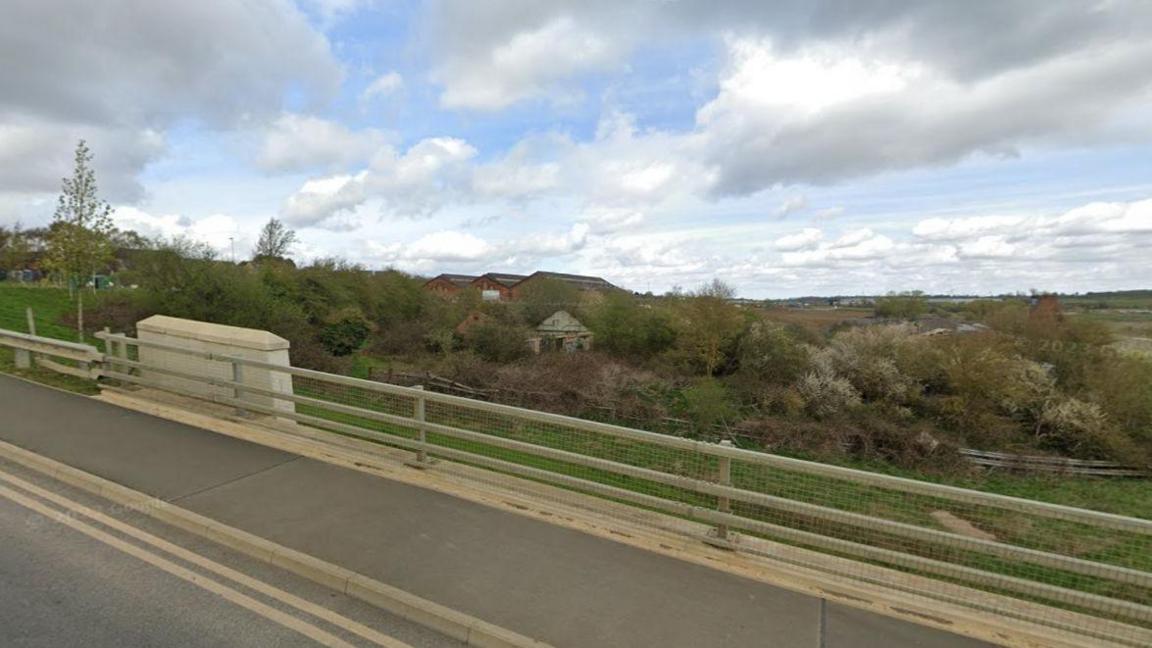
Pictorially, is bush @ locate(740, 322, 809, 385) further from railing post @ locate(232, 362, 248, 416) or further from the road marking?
the road marking

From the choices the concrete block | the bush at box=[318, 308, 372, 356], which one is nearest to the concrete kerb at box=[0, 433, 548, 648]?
the concrete block

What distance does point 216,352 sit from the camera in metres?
7.68

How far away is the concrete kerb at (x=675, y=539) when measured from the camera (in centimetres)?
344

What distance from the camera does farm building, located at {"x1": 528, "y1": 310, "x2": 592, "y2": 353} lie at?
122ft

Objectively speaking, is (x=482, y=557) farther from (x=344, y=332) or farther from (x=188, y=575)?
(x=344, y=332)

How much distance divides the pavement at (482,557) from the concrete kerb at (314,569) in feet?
0.29

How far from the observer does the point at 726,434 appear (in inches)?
913

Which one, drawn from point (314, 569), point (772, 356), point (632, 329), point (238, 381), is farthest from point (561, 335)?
point (314, 569)

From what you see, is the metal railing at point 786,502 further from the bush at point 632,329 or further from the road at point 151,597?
the bush at point 632,329

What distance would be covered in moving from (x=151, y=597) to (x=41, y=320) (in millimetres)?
27465

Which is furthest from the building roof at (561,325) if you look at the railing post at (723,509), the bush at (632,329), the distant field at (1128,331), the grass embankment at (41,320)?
the railing post at (723,509)

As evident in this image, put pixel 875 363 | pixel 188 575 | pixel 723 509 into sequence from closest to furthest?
pixel 188 575 < pixel 723 509 < pixel 875 363

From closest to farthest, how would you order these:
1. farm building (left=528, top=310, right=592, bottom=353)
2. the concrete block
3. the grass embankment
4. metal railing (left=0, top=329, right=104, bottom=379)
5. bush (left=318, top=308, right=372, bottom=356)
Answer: the concrete block → metal railing (left=0, top=329, right=104, bottom=379) → the grass embankment → bush (left=318, top=308, right=372, bottom=356) → farm building (left=528, top=310, right=592, bottom=353)

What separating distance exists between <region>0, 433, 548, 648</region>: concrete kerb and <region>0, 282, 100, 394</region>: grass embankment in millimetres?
4469
